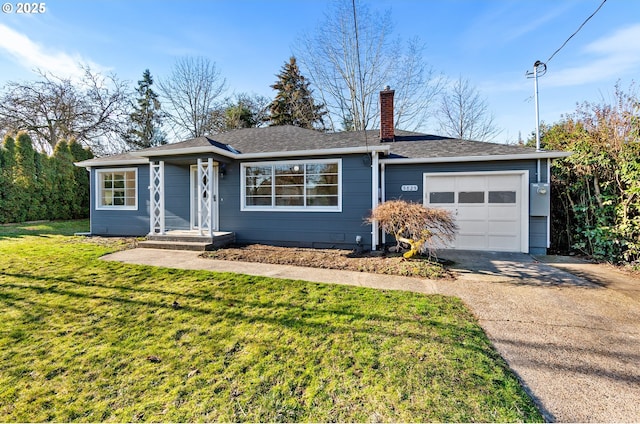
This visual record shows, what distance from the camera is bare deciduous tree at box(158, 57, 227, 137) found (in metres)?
21.8

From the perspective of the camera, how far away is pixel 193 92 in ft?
72.7

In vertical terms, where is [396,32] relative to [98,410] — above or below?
above

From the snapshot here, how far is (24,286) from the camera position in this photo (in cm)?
413

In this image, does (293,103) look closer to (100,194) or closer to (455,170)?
(100,194)

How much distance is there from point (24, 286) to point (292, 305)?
4056mm

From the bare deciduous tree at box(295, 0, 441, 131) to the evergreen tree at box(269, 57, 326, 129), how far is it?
304 centimetres

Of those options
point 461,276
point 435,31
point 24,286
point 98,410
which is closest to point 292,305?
point 98,410

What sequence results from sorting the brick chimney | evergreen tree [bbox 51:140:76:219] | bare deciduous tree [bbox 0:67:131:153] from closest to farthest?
the brick chimney, evergreen tree [bbox 51:140:76:219], bare deciduous tree [bbox 0:67:131:153]

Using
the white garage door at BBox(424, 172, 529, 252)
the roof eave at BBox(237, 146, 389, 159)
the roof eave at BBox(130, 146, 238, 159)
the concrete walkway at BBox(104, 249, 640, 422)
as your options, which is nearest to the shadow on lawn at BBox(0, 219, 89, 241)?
the roof eave at BBox(130, 146, 238, 159)

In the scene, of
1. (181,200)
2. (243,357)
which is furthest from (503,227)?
(181,200)

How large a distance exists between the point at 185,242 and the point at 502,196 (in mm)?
8513

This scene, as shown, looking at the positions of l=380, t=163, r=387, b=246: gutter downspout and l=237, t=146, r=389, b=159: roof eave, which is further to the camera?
l=380, t=163, r=387, b=246: gutter downspout

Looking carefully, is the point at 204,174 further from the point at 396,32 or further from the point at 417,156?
the point at 396,32

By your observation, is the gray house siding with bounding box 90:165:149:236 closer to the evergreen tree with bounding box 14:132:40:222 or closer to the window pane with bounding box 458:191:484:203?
the evergreen tree with bounding box 14:132:40:222
